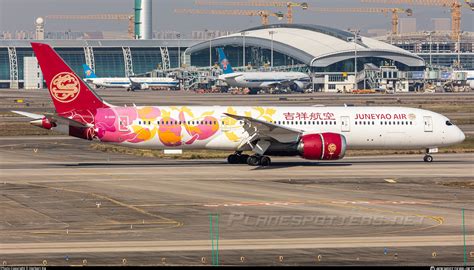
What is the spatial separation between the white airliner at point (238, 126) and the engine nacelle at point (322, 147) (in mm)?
58

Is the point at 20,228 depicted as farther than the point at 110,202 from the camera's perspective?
No

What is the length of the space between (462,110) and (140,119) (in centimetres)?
7053

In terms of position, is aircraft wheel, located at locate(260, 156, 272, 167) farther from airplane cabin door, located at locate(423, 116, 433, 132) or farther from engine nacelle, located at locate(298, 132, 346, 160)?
airplane cabin door, located at locate(423, 116, 433, 132)

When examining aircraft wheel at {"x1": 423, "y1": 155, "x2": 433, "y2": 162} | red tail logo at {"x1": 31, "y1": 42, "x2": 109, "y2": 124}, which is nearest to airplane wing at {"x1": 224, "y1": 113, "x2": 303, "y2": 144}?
red tail logo at {"x1": 31, "y1": 42, "x2": 109, "y2": 124}

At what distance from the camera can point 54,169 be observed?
54.1 meters

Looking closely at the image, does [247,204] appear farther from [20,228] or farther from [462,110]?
[462,110]

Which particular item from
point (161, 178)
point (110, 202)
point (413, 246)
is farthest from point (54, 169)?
point (413, 246)

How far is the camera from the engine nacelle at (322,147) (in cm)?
5372

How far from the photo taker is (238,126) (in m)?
56.2

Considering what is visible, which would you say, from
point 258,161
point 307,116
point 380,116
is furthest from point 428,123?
point 258,161

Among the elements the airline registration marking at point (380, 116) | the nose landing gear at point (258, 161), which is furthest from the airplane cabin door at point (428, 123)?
the nose landing gear at point (258, 161)

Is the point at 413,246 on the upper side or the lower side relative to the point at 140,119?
lower

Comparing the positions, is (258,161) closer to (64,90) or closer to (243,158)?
(243,158)

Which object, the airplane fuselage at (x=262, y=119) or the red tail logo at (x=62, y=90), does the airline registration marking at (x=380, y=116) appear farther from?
the red tail logo at (x=62, y=90)
